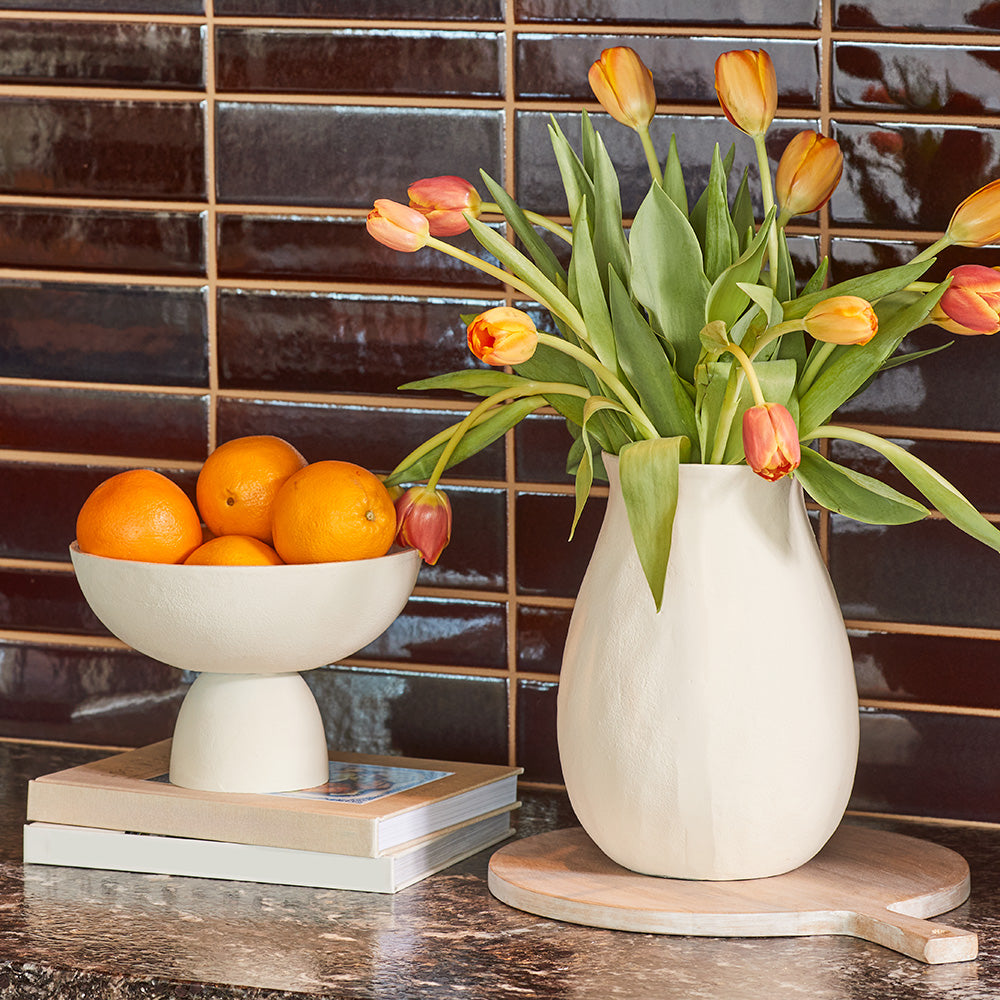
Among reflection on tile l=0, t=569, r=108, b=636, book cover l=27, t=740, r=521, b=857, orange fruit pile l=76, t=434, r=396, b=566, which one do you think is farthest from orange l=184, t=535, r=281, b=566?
reflection on tile l=0, t=569, r=108, b=636

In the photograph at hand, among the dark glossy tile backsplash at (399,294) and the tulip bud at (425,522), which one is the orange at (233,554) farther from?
the dark glossy tile backsplash at (399,294)

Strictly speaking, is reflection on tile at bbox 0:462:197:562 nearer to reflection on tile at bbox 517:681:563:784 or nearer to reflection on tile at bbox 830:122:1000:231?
reflection on tile at bbox 517:681:563:784

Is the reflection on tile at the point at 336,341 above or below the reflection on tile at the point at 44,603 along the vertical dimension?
above

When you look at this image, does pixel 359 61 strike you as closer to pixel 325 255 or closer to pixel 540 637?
pixel 325 255

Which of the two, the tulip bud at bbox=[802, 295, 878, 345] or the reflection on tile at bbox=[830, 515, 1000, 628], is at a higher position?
the tulip bud at bbox=[802, 295, 878, 345]

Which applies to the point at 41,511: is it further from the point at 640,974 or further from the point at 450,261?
the point at 640,974

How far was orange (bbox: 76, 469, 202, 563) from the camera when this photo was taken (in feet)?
3.38

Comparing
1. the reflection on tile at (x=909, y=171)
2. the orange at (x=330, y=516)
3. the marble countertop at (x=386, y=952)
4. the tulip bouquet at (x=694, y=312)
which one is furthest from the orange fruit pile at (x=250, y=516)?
the reflection on tile at (x=909, y=171)

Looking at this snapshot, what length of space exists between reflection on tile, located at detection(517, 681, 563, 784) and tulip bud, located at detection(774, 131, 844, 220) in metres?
0.48

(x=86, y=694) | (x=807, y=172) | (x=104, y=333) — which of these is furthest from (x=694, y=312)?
(x=86, y=694)

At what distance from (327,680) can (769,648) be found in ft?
1.67

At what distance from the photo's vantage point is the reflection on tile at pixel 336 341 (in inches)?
49.6

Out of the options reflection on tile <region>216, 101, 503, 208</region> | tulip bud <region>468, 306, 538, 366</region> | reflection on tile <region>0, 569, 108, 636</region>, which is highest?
reflection on tile <region>216, 101, 503, 208</region>

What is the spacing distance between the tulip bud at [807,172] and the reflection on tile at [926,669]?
39 cm
